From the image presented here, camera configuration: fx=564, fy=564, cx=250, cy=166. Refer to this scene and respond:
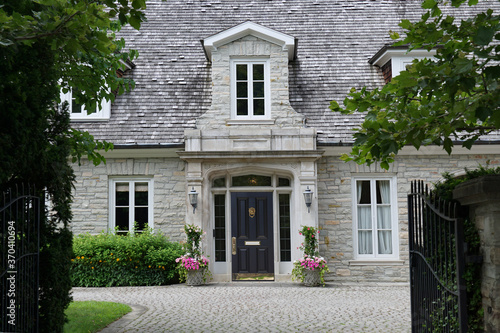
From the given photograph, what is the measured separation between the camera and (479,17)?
4289mm

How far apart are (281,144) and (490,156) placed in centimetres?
532

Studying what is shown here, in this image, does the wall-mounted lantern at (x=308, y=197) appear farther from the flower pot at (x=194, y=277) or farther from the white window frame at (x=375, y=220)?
the flower pot at (x=194, y=277)

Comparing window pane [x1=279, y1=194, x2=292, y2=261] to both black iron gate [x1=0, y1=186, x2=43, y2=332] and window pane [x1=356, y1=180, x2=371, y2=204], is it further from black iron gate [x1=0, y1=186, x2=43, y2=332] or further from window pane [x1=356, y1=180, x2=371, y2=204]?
black iron gate [x1=0, y1=186, x2=43, y2=332]

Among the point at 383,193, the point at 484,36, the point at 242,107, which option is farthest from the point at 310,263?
the point at 484,36

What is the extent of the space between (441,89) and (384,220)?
10.2 meters

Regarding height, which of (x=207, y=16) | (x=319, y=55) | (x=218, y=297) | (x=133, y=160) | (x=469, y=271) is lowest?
(x=218, y=297)

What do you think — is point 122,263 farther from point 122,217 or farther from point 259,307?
point 259,307

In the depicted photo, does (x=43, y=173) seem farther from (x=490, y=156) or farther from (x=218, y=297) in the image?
(x=490, y=156)

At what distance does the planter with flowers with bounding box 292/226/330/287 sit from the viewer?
12961 mm

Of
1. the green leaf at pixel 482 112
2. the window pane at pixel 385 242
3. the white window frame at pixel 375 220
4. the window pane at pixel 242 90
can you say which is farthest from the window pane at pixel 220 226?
the green leaf at pixel 482 112

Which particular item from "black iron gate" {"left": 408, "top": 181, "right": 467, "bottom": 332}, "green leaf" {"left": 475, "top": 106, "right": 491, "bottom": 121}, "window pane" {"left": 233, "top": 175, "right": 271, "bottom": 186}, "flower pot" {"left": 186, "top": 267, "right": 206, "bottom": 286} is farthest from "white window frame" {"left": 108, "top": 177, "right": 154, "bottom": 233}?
"green leaf" {"left": 475, "top": 106, "right": 491, "bottom": 121}

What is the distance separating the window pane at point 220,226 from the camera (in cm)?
1420

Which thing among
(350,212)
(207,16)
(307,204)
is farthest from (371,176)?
(207,16)

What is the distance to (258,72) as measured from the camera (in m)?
14.4
